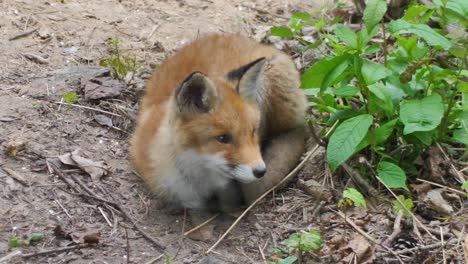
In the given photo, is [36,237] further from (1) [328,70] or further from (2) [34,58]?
(2) [34,58]

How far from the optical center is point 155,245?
194 inches

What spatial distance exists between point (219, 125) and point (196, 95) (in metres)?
0.27

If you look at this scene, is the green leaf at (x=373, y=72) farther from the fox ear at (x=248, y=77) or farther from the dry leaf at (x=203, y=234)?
the dry leaf at (x=203, y=234)

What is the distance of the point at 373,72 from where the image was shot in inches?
191

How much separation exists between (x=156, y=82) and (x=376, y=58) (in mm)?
2438

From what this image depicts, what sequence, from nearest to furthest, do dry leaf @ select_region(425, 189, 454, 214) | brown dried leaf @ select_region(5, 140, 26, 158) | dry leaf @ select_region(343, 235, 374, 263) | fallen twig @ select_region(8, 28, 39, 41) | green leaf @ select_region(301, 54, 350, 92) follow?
dry leaf @ select_region(343, 235, 374, 263), green leaf @ select_region(301, 54, 350, 92), dry leaf @ select_region(425, 189, 454, 214), brown dried leaf @ select_region(5, 140, 26, 158), fallen twig @ select_region(8, 28, 39, 41)

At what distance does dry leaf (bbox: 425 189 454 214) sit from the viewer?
16.7 feet

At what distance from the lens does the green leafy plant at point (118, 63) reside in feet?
22.4

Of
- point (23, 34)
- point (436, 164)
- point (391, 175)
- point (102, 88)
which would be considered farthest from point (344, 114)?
point (23, 34)

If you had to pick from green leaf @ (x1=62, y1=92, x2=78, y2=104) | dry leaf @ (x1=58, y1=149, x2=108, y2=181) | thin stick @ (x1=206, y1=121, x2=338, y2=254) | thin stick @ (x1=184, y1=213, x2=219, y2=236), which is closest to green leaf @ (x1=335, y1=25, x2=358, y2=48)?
thin stick @ (x1=206, y1=121, x2=338, y2=254)

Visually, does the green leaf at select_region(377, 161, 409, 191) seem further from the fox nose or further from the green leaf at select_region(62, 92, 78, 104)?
the green leaf at select_region(62, 92, 78, 104)

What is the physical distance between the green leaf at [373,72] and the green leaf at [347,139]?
0.99 ft

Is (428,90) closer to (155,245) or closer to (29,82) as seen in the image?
(155,245)

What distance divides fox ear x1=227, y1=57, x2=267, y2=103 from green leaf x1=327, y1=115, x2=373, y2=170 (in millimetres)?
753
